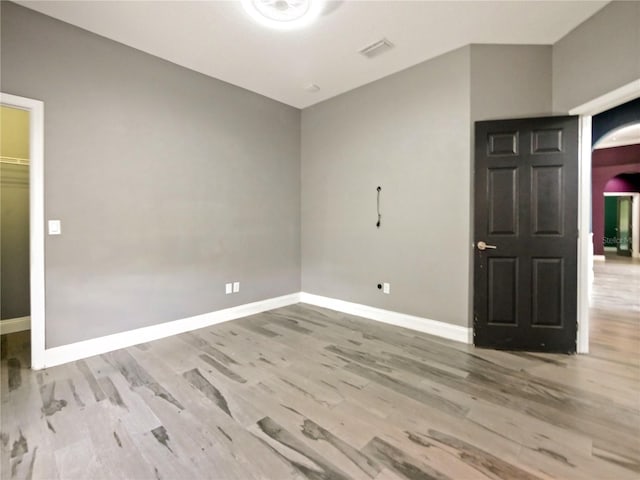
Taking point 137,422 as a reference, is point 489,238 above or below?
above

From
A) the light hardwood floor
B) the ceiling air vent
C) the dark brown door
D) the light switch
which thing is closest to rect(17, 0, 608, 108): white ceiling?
the ceiling air vent

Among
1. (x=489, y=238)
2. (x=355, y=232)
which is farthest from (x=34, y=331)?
(x=489, y=238)

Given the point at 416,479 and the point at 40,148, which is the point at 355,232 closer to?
the point at 416,479

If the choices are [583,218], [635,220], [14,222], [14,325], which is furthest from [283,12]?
[635,220]

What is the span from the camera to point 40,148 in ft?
8.35

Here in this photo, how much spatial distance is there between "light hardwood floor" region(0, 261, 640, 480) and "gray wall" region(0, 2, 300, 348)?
0.63 meters

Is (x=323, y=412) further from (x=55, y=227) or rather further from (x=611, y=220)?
(x=611, y=220)

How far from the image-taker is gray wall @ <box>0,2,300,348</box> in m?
2.64

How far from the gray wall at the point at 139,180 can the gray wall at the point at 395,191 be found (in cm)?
76

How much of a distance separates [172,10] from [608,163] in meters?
11.4

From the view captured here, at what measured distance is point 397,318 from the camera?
3.66 m

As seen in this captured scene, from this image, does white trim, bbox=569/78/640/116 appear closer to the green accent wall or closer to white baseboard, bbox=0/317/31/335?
white baseboard, bbox=0/317/31/335

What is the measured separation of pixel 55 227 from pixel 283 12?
2710 mm

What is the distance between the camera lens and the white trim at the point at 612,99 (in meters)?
2.26
